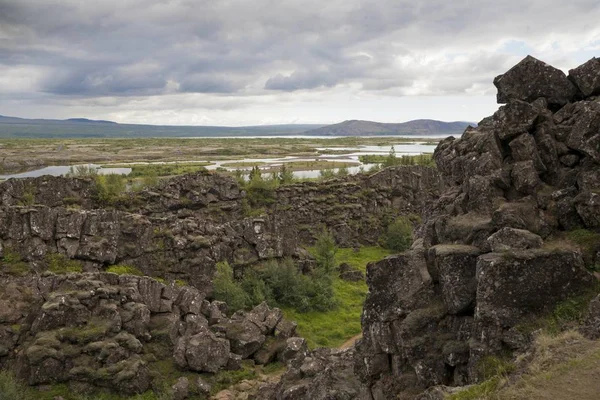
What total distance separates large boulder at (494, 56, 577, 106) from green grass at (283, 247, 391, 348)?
2538cm

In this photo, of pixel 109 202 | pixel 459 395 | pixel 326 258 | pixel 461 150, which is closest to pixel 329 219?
pixel 326 258

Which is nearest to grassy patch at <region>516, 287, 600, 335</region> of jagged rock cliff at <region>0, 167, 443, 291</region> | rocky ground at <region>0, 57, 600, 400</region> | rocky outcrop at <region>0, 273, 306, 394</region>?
rocky ground at <region>0, 57, 600, 400</region>

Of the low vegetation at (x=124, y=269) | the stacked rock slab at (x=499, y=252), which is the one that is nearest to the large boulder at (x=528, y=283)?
the stacked rock slab at (x=499, y=252)

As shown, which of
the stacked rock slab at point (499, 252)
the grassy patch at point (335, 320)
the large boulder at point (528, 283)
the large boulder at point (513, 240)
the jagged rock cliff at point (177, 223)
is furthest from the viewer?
the jagged rock cliff at point (177, 223)

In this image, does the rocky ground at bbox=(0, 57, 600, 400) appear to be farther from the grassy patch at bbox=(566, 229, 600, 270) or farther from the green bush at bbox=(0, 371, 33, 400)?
the green bush at bbox=(0, 371, 33, 400)

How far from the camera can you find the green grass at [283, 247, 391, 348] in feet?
141

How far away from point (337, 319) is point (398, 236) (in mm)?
30750

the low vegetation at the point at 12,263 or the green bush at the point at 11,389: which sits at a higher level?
the low vegetation at the point at 12,263

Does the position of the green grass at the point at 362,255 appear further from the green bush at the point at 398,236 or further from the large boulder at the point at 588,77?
the large boulder at the point at 588,77

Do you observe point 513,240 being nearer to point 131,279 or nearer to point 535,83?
point 535,83

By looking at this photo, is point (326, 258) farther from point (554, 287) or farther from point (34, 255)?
point (554, 287)

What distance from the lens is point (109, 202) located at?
199 ft

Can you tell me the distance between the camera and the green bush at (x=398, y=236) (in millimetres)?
75000

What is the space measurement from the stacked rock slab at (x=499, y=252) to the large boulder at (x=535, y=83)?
0.16ft
